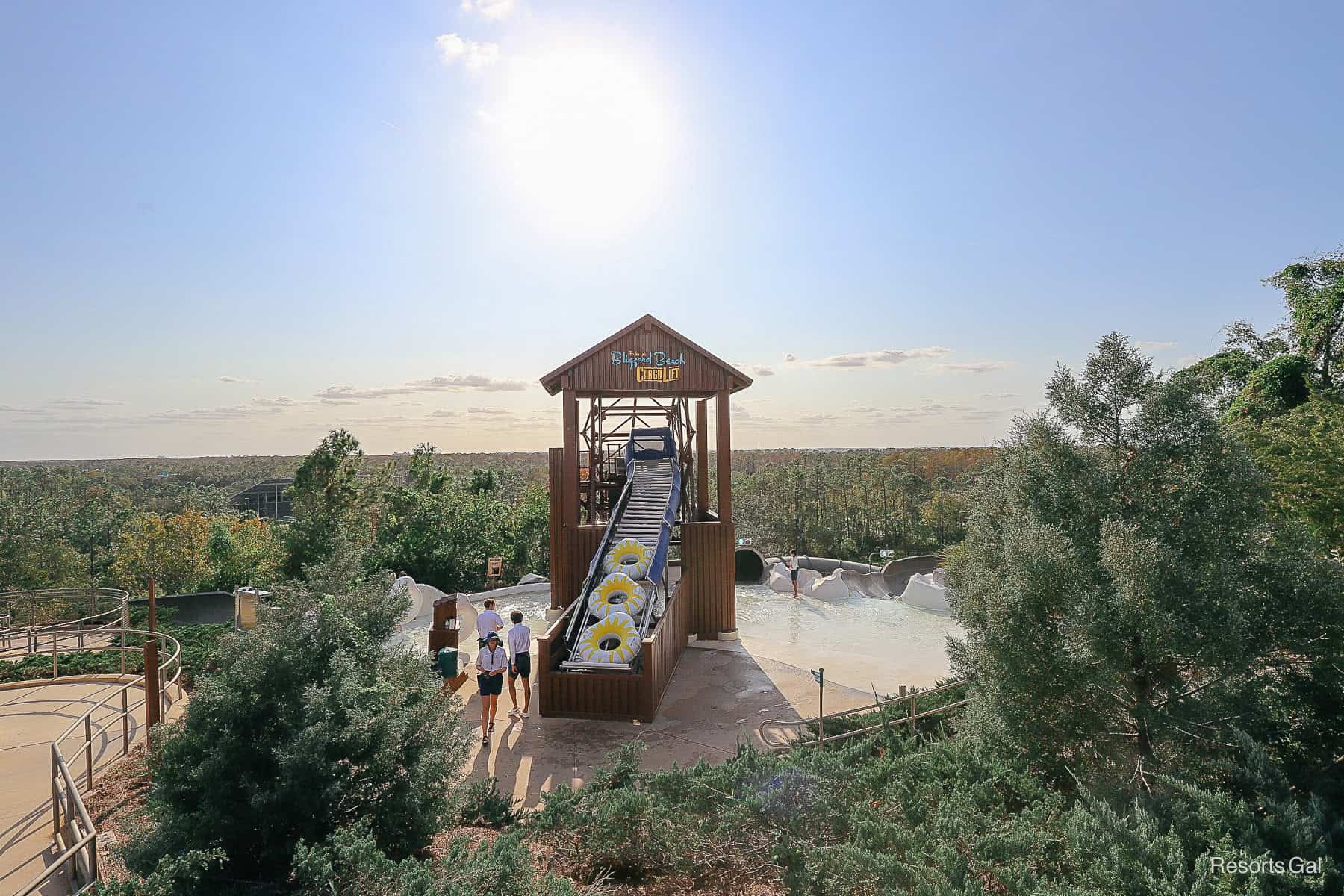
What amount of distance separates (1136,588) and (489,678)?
23.3ft

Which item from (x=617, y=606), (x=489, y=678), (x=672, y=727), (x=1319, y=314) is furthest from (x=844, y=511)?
(x=489, y=678)

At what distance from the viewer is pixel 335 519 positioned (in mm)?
17656

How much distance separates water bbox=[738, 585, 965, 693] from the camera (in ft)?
38.8

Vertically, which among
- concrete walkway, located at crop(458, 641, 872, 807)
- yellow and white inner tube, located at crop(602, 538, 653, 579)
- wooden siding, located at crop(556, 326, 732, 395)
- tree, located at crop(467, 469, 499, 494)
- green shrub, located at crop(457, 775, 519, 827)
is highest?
wooden siding, located at crop(556, 326, 732, 395)

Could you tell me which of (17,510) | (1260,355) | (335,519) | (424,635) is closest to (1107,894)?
(424,635)

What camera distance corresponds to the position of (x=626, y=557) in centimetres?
1170

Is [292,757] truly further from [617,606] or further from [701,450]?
[701,450]

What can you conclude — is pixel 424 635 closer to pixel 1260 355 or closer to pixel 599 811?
pixel 599 811

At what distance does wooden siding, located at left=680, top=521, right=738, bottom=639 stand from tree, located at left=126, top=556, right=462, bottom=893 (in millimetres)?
8240

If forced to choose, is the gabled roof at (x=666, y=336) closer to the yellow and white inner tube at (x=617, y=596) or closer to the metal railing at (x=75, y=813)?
the yellow and white inner tube at (x=617, y=596)

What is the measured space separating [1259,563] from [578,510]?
11356 millimetres

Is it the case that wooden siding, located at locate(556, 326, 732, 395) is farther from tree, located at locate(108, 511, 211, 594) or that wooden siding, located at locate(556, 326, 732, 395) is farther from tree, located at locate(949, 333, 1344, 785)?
tree, located at locate(108, 511, 211, 594)

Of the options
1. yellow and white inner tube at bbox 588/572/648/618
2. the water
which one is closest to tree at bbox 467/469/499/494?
the water

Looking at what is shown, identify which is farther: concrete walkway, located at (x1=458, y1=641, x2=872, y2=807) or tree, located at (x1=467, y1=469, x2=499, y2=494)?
tree, located at (x1=467, y1=469, x2=499, y2=494)
